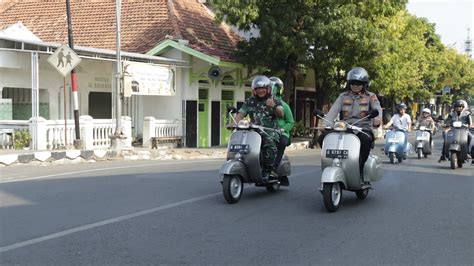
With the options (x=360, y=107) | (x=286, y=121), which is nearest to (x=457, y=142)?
(x=360, y=107)

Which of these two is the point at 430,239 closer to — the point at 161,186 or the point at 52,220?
the point at 52,220

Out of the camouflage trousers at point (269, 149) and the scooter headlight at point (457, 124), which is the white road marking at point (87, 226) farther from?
the scooter headlight at point (457, 124)

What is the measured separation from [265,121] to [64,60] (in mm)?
8954

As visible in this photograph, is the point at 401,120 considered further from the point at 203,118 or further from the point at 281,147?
the point at 203,118

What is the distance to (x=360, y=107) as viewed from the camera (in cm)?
811

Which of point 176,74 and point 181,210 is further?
point 176,74

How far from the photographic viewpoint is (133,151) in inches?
678

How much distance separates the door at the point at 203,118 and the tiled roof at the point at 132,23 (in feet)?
6.51

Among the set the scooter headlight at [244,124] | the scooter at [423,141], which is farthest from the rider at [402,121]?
the scooter headlight at [244,124]

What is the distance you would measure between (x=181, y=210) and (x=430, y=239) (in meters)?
3.22

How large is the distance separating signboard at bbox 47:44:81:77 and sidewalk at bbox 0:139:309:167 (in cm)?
236

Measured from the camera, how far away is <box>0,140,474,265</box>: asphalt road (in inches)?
209

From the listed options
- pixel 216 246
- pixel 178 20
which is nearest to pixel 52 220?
pixel 216 246

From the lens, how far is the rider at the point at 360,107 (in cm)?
788
